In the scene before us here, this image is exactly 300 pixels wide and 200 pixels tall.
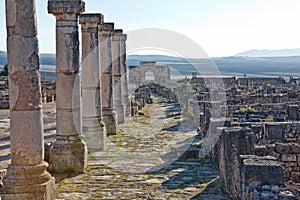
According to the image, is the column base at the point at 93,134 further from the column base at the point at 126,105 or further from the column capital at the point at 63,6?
the column base at the point at 126,105

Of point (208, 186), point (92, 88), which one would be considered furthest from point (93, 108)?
point (208, 186)

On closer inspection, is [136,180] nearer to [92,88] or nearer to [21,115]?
[21,115]

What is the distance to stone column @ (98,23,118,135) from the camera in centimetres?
1382

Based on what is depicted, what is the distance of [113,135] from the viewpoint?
14.1 metres

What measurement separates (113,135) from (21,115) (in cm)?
743

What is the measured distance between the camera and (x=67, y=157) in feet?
30.0

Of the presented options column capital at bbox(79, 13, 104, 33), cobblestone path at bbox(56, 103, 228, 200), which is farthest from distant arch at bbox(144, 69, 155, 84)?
column capital at bbox(79, 13, 104, 33)

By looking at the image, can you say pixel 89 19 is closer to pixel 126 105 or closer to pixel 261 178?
pixel 261 178

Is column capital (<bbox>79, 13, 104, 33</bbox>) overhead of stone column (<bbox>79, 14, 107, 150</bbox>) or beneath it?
overhead

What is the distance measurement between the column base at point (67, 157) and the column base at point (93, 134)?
2275mm

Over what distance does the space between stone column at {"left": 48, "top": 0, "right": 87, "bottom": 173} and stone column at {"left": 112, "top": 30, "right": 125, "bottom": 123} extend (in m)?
7.35

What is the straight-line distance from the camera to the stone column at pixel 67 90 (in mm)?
8953

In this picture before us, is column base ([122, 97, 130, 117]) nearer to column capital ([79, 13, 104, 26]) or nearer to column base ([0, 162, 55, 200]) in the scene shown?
column capital ([79, 13, 104, 26])

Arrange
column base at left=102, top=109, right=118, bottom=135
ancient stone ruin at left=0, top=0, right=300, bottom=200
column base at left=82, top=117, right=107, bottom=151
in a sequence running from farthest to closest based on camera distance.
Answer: column base at left=102, top=109, right=118, bottom=135 < column base at left=82, top=117, right=107, bottom=151 < ancient stone ruin at left=0, top=0, right=300, bottom=200
